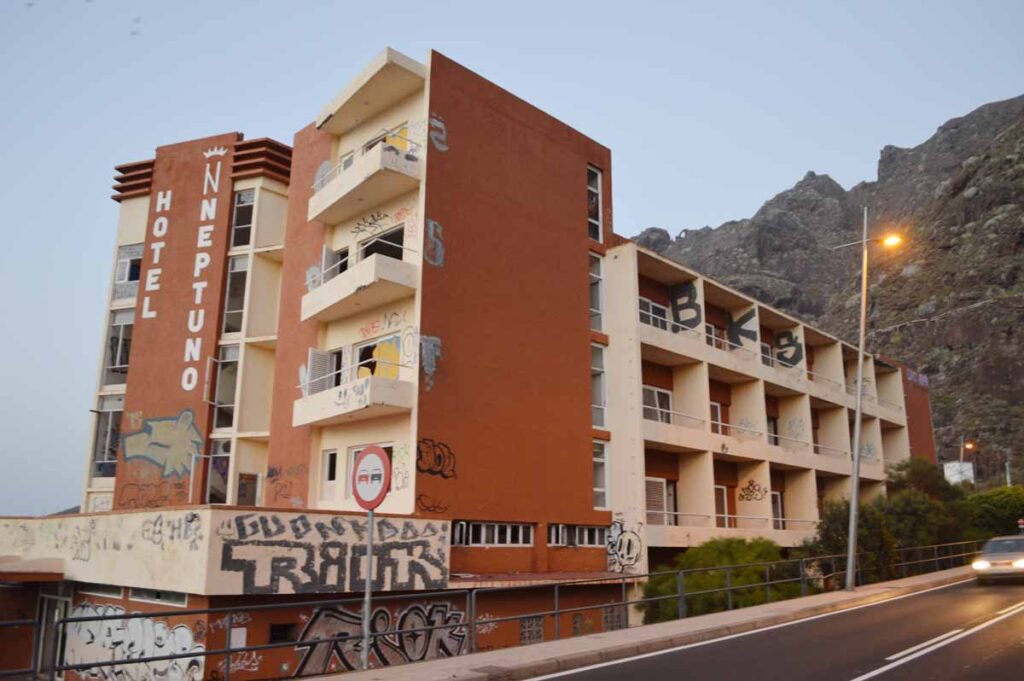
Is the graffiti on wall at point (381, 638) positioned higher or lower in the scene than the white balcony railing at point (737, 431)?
lower

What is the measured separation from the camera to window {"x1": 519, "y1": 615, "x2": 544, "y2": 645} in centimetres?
2074

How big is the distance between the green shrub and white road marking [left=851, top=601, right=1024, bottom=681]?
16.6ft

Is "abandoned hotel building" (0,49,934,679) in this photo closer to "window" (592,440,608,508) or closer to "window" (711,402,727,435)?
"window" (592,440,608,508)

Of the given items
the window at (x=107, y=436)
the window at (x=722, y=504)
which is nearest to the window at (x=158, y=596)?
the window at (x=107, y=436)

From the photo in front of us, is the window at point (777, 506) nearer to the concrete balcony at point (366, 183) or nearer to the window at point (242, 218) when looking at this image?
the concrete balcony at point (366, 183)

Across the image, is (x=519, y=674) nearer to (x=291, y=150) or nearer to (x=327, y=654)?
(x=327, y=654)

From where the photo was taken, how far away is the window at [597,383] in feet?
82.8

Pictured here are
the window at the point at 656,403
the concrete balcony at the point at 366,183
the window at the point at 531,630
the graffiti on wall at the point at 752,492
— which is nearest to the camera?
the window at the point at 531,630

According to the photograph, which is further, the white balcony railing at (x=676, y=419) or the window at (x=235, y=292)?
the window at (x=235, y=292)

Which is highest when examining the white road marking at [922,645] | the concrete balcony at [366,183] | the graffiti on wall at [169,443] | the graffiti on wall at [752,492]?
the concrete balcony at [366,183]

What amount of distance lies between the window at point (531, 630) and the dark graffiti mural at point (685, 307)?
1273 centimetres

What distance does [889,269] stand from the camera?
104062 mm

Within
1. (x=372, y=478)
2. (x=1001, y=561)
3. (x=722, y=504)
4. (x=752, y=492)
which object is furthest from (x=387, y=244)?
(x=1001, y=561)

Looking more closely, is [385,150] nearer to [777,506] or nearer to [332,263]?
[332,263]
